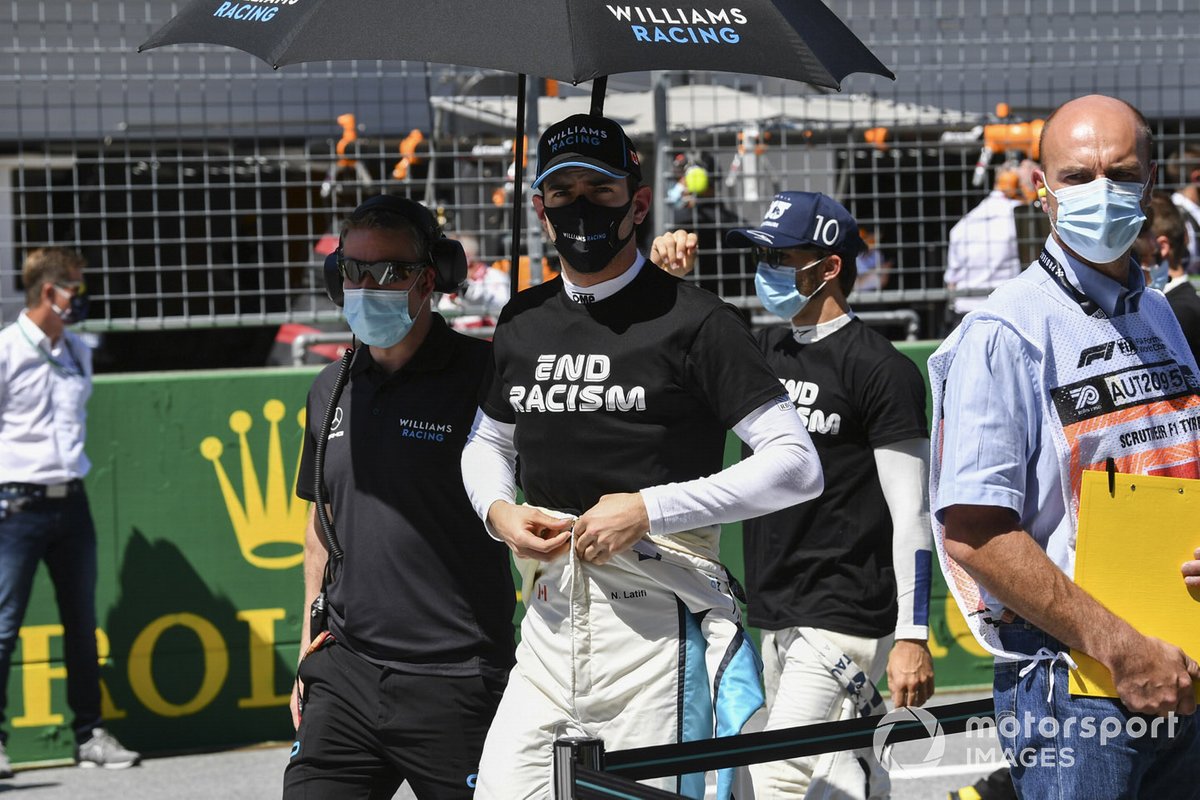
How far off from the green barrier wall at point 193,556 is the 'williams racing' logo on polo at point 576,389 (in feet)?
12.8

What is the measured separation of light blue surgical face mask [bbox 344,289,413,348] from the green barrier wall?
10.8ft

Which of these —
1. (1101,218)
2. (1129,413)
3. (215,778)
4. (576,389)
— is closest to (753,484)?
(576,389)

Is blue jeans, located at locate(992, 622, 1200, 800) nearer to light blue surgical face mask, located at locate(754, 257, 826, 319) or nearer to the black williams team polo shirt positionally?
the black williams team polo shirt

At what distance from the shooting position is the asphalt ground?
634 centimetres

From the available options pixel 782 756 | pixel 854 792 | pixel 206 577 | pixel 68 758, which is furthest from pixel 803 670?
pixel 68 758

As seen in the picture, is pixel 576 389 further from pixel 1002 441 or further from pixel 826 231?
pixel 826 231

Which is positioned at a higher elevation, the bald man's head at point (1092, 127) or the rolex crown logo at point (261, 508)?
the bald man's head at point (1092, 127)

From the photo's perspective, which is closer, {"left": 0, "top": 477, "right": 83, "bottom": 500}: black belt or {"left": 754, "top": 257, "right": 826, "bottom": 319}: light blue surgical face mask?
{"left": 754, "top": 257, "right": 826, "bottom": 319}: light blue surgical face mask

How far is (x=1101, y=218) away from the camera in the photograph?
2.84m

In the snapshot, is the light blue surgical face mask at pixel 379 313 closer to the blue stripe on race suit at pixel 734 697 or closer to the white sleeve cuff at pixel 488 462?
the white sleeve cuff at pixel 488 462

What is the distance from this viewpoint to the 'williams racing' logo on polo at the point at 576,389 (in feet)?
10.9

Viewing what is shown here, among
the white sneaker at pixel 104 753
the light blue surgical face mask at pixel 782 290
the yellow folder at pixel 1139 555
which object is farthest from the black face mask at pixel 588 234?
the white sneaker at pixel 104 753

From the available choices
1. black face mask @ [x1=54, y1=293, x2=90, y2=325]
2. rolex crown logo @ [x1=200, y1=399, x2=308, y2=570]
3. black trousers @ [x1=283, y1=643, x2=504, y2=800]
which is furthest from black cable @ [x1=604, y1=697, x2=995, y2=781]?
black face mask @ [x1=54, y1=293, x2=90, y2=325]

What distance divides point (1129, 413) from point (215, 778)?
4.90 metres
